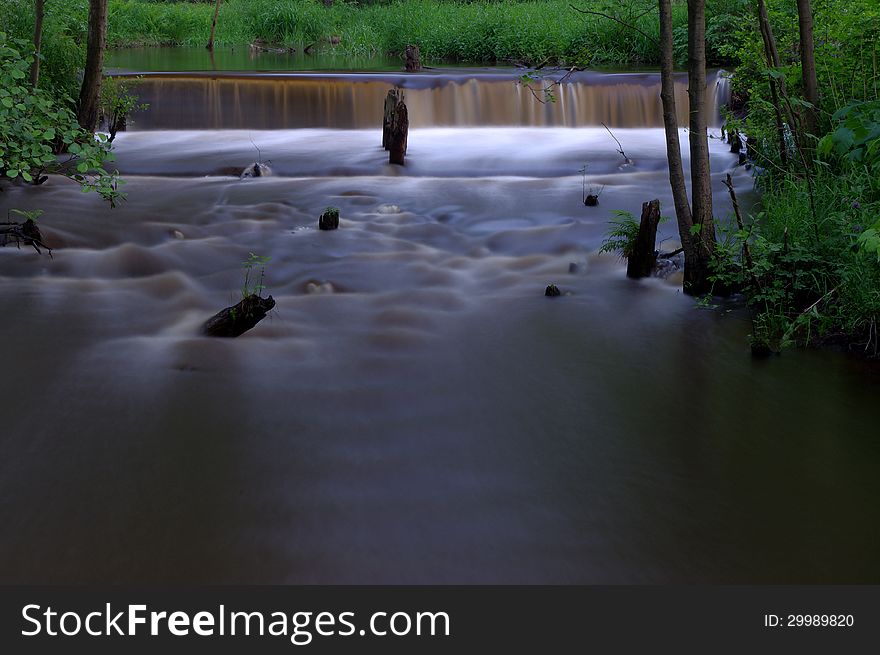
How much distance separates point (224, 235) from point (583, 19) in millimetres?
14281

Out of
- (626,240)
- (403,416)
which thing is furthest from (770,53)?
(403,416)

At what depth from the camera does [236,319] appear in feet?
18.5

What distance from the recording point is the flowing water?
11.4 feet

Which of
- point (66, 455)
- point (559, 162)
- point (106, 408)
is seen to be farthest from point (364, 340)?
point (559, 162)

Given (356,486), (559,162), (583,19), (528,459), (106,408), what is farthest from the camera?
(583,19)

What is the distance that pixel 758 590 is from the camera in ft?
10.6

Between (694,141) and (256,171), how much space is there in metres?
6.48

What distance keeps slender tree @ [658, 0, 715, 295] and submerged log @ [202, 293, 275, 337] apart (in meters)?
2.89

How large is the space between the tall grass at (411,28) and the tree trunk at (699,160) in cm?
1085

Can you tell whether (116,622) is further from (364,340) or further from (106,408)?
(364,340)

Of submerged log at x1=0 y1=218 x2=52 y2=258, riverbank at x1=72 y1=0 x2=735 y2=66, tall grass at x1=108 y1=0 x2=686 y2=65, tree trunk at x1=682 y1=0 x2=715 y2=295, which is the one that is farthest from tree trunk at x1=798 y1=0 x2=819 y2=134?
tall grass at x1=108 y1=0 x2=686 y2=65

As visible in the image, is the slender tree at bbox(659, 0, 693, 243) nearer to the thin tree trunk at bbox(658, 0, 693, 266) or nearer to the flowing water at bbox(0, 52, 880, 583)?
the thin tree trunk at bbox(658, 0, 693, 266)

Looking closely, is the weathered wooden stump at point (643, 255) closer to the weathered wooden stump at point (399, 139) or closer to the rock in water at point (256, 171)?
the weathered wooden stump at point (399, 139)

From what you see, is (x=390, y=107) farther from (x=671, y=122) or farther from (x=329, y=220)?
(x=671, y=122)
